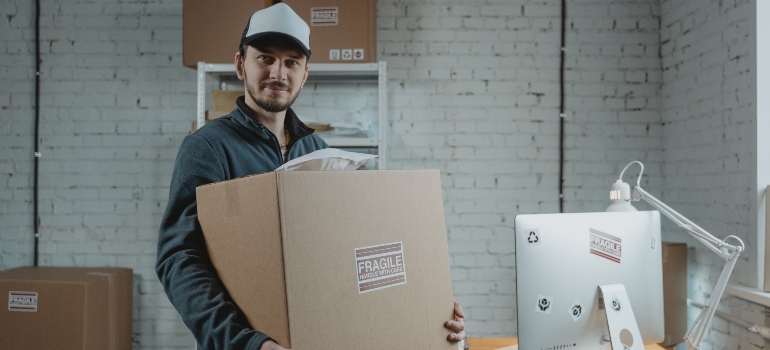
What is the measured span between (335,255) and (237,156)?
508mm

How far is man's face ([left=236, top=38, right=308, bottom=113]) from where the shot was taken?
4.59ft

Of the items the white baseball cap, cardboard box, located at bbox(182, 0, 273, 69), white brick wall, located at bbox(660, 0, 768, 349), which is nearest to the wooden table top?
white brick wall, located at bbox(660, 0, 768, 349)

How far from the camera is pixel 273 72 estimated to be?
1412 millimetres

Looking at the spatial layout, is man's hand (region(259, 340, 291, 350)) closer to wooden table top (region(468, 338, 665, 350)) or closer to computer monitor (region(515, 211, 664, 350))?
computer monitor (region(515, 211, 664, 350))

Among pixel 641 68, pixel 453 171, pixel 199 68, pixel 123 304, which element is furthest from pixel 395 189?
pixel 641 68

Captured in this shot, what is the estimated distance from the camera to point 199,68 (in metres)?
2.53

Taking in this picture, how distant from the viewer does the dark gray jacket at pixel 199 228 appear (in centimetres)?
101

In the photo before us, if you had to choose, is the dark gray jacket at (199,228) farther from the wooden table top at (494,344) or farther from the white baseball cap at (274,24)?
the wooden table top at (494,344)

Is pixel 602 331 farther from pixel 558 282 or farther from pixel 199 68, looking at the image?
pixel 199 68

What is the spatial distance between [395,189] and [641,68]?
8.24ft

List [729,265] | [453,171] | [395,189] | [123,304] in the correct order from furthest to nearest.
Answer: [453,171]
[123,304]
[729,265]
[395,189]

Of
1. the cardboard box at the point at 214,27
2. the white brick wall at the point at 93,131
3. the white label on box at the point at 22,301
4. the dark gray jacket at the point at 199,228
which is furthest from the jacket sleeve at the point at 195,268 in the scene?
the white brick wall at the point at 93,131

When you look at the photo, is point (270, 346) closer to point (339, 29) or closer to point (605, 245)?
point (605, 245)

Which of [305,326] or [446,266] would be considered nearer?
[305,326]
